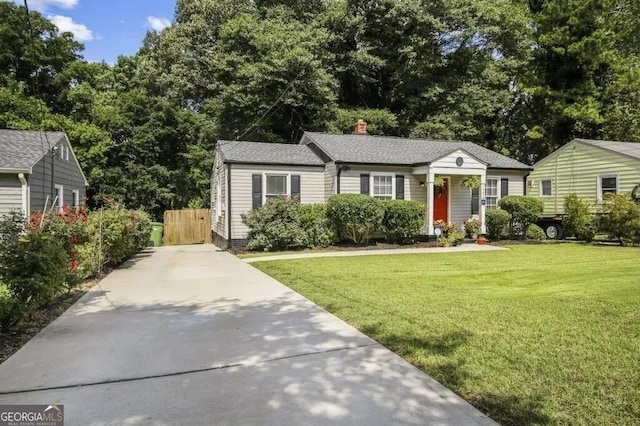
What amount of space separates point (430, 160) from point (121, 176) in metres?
20.1

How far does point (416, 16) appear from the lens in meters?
25.0

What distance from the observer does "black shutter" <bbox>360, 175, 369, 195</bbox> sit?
16.1 meters

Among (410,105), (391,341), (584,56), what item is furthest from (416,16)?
(391,341)

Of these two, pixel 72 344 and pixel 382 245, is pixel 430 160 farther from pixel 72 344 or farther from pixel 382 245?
pixel 72 344

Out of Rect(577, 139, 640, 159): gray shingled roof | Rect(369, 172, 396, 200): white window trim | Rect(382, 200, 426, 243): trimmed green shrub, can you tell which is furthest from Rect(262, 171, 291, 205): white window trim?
Rect(577, 139, 640, 159): gray shingled roof

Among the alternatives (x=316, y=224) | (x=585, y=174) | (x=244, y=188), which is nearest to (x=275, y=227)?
(x=316, y=224)

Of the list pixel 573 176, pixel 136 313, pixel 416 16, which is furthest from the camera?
pixel 416 16

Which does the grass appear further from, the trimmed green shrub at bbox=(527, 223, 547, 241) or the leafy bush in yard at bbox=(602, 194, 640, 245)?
the trimmed green shrub at bbox=(527, 223, 547, 241)

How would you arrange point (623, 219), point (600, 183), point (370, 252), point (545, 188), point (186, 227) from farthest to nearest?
point (545, 188)
point (186, 227)
point (600, 183)
point (623, 219)
point (370, 252)

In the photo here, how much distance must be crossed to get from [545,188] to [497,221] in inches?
247

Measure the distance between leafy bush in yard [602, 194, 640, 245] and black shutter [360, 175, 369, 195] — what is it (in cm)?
853

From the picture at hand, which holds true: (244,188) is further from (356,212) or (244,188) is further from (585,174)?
(585,174)

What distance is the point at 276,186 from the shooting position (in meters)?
16.0

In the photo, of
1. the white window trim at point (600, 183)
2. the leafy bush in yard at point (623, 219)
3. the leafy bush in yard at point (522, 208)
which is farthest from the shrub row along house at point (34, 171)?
the white window trim at point (600, 183)
